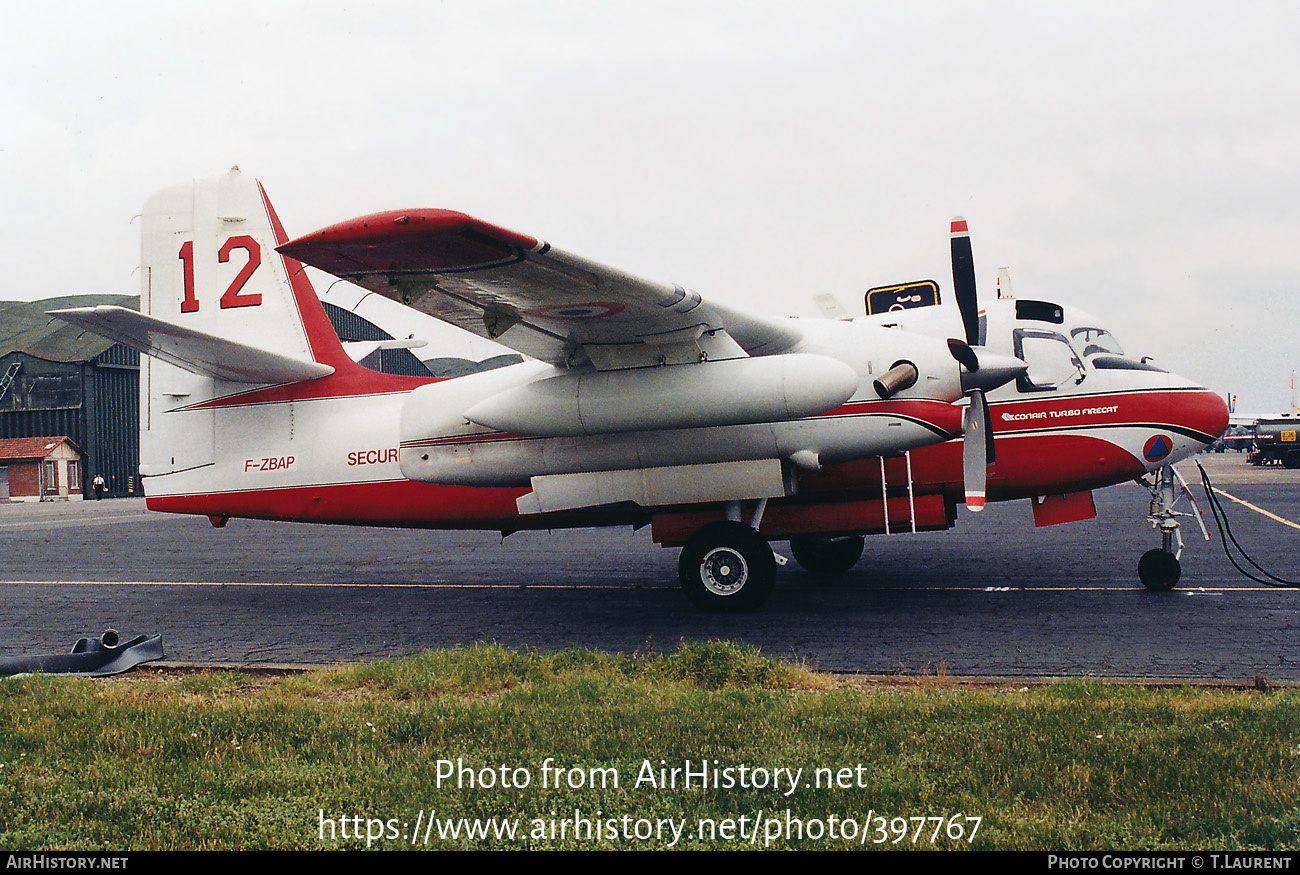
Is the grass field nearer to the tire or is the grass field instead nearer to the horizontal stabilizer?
the horizontal stabilizer

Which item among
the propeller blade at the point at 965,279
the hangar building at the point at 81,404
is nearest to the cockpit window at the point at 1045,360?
the propeller blade at the point at 965,279

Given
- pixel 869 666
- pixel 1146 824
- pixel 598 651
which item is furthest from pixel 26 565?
pixel 1146 824

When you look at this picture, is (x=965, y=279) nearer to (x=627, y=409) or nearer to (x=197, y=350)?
(x=627, y=409)

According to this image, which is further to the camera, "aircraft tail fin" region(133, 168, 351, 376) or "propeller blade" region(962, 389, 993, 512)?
"aircraft tail fin" region(133, 168, 351, 376)

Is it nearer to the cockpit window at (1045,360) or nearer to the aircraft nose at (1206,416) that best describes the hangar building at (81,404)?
the cockpit window at (1045,360)

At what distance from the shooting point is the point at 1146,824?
146 inches

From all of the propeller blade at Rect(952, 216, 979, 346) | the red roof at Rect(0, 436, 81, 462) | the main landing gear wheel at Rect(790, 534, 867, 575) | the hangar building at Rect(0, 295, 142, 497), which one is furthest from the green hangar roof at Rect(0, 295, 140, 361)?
the propeller blade at Rect(952, 216, 979, 346)

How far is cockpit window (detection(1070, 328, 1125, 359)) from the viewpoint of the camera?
1055cm

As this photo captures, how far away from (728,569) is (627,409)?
6.51ft

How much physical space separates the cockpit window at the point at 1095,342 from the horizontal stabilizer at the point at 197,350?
29.4 feet

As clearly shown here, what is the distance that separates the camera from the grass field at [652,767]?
3781 millimetres

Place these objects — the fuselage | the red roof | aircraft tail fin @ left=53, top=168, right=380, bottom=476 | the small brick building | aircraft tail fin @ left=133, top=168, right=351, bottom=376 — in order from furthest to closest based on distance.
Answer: the small brick building
the red roof
aircraft tail fin @ left=133, top=168, right=351, bottom=376
aircraft tail fin @ left=53, top=168, right=380, bottom=476
the fuselage

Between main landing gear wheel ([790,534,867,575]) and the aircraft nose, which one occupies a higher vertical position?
the aircraft nose

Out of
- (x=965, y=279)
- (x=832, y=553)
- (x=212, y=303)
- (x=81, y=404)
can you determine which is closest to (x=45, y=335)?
(x=81, y=404)
